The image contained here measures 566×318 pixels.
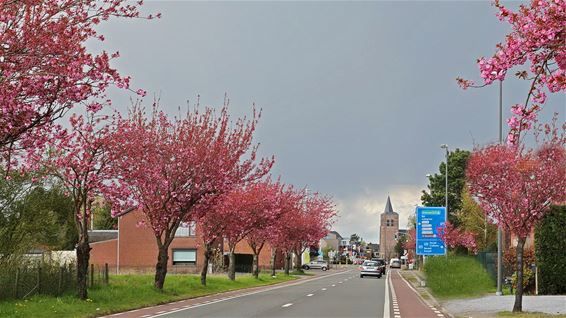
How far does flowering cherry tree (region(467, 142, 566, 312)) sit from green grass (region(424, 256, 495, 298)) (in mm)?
9859

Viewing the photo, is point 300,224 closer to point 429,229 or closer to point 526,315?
point 429,229

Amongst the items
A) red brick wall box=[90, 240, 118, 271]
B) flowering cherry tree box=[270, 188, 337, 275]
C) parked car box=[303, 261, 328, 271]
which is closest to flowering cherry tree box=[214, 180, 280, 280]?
flowering cherry tree box=[270, 188, 337, 275]

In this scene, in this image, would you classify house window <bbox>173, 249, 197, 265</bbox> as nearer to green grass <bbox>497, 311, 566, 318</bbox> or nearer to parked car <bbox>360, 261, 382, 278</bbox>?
parked car <bbox>360, 261, 382, 278</bbox>

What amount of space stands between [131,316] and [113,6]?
34.0 ft

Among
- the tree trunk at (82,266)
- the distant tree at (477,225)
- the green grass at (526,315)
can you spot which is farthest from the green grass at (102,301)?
the distant tree at (477,225)

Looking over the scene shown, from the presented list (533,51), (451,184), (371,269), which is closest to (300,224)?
(371,269)

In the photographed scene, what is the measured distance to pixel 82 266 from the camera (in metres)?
24.2

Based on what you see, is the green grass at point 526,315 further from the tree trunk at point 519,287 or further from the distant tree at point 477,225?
the distant tree at point 477,225

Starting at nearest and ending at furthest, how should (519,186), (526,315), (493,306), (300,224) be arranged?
1. (526,315)
2. (519,186)
3. (493,306)
4. (300,224)

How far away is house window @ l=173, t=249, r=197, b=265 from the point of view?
71.9 meters

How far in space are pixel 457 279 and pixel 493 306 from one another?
7808mm

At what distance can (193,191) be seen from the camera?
101 ft

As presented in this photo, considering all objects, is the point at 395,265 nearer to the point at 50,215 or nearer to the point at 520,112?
the point at 50,215

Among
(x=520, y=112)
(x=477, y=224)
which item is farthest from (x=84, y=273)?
(x=477, y=224)
